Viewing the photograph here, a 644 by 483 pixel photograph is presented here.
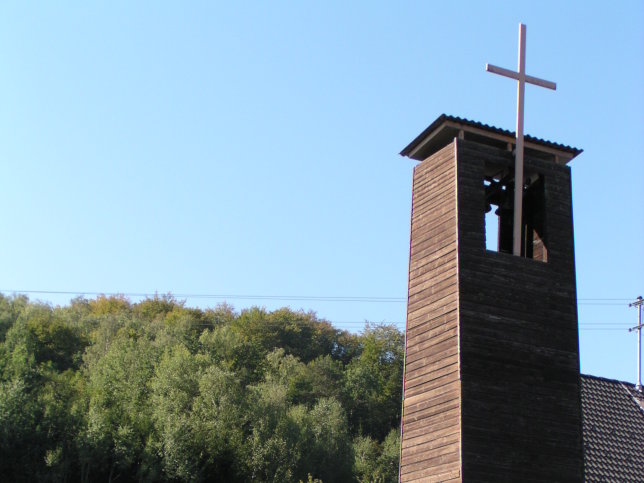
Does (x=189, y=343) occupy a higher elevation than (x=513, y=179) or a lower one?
higher

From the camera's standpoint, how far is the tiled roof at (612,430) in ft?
55.9

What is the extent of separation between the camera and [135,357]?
51594 millimetres

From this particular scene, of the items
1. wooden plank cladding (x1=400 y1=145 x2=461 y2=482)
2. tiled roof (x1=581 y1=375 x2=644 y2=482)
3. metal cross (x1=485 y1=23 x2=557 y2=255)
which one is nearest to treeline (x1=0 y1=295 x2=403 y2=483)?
tiled roof (x1=581 y1=375 x2=644 y2=482)

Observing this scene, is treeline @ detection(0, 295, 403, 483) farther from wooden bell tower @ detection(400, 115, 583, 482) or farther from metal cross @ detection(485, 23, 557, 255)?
metal cross @ detection(485, 23, 557, 255)

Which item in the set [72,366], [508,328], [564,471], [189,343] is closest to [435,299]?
[508,328]

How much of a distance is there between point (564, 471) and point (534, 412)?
0.92 m

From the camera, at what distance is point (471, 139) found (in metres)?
15.3

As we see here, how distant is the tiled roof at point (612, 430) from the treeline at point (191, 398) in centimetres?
2453

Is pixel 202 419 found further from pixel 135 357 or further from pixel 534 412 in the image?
pixel 534 412

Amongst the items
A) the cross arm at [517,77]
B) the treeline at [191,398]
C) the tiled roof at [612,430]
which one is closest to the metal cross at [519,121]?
the cross arm at [517,77]

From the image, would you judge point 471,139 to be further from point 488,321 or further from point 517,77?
point 488,321

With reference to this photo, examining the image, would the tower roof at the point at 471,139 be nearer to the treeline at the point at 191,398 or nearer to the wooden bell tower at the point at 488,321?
the wooden bell tower at the point at 488,321

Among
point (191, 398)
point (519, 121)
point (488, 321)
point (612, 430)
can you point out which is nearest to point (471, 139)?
point (519, 121)

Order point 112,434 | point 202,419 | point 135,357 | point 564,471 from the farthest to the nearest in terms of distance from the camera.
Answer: point 135,357, point 202,419, point 112,434, point 564,471
